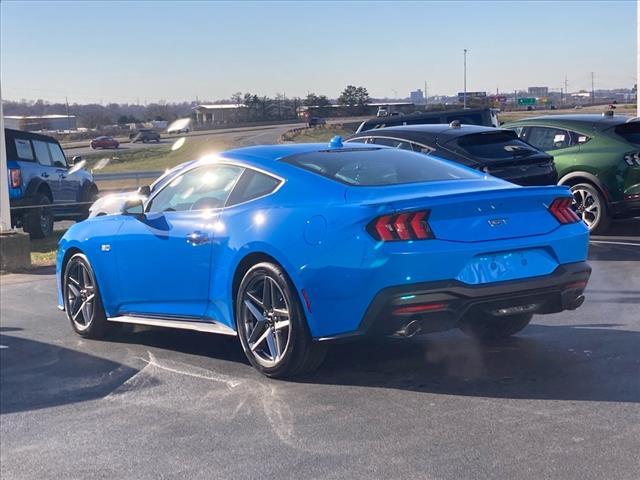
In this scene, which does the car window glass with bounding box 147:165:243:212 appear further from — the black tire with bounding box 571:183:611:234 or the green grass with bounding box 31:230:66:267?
the green grass with bounding box 31:230:66:267

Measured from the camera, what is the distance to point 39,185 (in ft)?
56.7

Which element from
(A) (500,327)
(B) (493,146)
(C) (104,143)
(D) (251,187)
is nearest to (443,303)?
(A) (500,327)

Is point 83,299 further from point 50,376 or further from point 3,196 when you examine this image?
point 3,196

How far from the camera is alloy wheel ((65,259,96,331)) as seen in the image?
7.51m

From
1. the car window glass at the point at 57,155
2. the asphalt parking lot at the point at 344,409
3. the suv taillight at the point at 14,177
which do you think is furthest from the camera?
the car window glass at the point at 57,155

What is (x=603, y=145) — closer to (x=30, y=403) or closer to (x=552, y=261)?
(x=552, y=261)

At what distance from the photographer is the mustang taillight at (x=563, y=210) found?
5.67 m

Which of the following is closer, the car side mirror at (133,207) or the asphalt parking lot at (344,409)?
the asphalt parking lot at (344,409)

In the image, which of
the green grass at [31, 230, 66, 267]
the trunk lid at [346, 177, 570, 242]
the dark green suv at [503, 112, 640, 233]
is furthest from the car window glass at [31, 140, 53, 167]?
the trunk lid at [346, 177, 570, 242]

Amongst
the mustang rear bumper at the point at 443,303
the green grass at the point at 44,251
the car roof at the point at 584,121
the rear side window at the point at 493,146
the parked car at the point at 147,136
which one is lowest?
the green grass at the point at 44,251

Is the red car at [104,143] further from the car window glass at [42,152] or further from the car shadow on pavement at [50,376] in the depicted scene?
the car shadow on pavement at [50,376]

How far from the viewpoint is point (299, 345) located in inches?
217

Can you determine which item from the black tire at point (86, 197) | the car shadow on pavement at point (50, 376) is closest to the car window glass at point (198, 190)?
the car shadow on pavement at point (50, 376)

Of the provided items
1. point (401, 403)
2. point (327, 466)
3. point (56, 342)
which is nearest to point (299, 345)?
point (401, 403)
